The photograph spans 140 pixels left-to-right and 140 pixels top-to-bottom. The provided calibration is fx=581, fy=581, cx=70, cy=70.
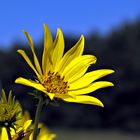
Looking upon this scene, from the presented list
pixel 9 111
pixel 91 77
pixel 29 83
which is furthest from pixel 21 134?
pixel 91 77

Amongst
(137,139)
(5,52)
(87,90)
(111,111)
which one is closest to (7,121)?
(87,90)

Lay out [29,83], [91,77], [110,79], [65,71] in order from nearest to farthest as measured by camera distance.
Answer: [29,83], [91,77], [65,71], [110,79]

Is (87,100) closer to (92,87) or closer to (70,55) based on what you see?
(92,87)

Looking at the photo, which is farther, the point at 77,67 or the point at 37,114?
the point at 77,67

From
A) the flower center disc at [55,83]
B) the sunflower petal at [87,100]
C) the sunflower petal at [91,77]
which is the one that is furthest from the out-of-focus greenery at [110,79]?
the sunflower petal at [87,100]

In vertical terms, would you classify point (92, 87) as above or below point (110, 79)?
above

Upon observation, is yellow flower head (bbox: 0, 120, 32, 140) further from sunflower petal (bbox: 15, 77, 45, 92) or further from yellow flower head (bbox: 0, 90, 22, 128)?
sunflower petal (bbox: 15, 77, 45, 92)

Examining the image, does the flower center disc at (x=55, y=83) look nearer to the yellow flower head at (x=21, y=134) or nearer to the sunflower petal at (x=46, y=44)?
the sunflower petal at (x=46, y=44)
